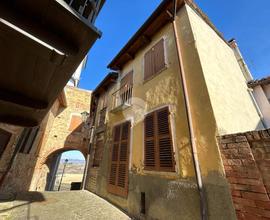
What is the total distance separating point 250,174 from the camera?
2402mm

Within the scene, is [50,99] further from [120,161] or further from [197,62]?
[197,62]

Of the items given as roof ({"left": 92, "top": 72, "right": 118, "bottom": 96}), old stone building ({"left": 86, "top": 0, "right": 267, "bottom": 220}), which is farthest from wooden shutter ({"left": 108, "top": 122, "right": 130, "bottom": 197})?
roof ({"left": 92, "top": 72, "right": 118, "bottom": 96})

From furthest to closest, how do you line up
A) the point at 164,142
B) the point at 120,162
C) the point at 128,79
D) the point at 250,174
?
the point at 128,79 < the point at 120,162 < the point at 164,142 < the point at 250,174

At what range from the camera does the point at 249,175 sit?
2.41m

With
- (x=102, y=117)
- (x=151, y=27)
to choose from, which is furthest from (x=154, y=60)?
(x=102, y=117)

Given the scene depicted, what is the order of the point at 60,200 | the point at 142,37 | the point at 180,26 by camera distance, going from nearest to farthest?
the point at 180,26 < the point at 60,200 < the point at 142,37

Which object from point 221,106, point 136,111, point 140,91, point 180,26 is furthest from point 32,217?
point 180,26

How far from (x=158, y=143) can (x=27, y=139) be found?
6.66m

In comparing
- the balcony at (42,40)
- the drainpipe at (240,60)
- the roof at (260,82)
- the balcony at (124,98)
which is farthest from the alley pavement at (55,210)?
the drainpipe at (240,60)

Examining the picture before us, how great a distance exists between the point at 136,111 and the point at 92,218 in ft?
12.9

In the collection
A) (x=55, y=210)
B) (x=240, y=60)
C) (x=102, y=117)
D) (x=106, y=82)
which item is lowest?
(x=55, y=210)

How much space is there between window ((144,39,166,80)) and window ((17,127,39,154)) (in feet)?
20.5

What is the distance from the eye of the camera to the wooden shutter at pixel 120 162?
5.47 metres

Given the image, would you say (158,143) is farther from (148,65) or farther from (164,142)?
(148,65)
